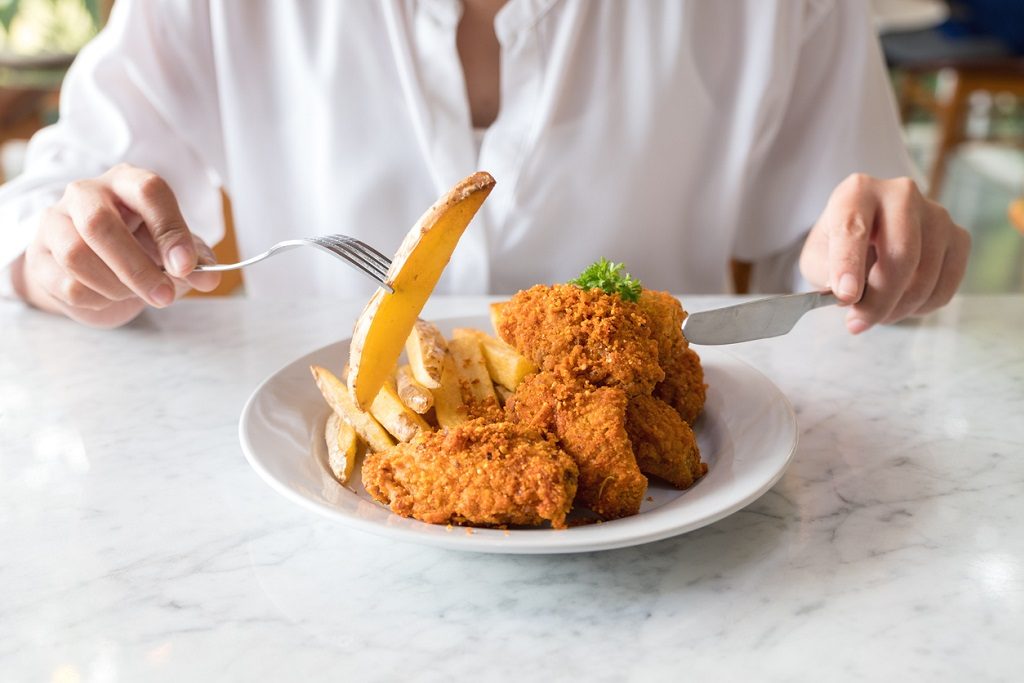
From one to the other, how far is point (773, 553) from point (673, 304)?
37 cm

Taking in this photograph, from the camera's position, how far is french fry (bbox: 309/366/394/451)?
1.09 meters

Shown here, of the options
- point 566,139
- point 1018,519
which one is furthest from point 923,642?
point 566,139

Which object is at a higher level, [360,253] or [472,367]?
[360,253]

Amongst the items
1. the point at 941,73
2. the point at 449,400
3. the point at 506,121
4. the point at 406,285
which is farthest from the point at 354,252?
A: the point at 941,73

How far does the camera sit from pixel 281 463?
101 cm

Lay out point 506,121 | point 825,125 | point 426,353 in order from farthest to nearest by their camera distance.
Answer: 1. point 825,125
2. point 506,121
3. point 426,353

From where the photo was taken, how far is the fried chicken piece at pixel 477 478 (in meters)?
0.89

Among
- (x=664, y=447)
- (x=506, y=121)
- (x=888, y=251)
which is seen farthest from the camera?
(x=506, y=121)

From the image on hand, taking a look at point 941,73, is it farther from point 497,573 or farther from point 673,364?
point 497,573

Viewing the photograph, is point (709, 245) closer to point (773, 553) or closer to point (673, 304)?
point (673, 304)

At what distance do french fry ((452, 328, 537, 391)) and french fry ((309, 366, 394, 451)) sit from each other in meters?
0.17

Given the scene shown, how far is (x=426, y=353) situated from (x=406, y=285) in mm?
94

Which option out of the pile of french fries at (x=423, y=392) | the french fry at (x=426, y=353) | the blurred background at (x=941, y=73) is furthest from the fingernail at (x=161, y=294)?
the blurred background at (x=941, y=73)

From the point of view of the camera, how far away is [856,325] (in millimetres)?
1478
